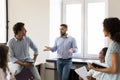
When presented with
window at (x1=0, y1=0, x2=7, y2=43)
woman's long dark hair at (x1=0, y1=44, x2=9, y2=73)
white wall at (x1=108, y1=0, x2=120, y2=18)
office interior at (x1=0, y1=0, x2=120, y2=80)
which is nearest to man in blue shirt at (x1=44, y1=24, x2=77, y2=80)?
office interior at (x1=0, y1=0, x2=120, y2=80)

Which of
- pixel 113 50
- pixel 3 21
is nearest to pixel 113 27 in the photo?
pixel 113 50

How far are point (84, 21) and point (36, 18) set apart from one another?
1153mm

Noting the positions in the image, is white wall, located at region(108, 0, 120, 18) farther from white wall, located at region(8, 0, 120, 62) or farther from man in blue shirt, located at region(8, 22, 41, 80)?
man in blue shirt, located at region(8, 22, 41, 80)

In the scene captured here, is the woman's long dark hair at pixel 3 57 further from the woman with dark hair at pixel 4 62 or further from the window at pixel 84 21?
the window at pixel 84 21

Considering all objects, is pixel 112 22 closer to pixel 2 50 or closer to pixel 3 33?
pixel 2 50

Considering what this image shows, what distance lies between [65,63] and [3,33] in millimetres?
2076

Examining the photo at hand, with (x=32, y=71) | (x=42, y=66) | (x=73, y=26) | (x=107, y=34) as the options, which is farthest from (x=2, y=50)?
(x=73, y=26)

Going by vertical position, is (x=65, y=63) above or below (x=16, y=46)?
below

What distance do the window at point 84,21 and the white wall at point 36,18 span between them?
0.17 meters

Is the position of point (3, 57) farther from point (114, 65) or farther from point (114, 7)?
point (114, 7)

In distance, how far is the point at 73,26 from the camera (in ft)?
17.3

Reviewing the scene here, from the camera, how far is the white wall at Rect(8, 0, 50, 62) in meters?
5.10

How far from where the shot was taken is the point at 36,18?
17.1ft

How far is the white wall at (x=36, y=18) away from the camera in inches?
201
